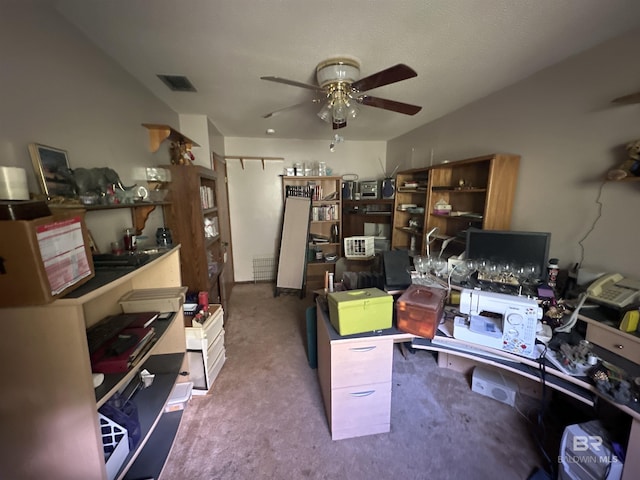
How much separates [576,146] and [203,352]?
3.02 metres

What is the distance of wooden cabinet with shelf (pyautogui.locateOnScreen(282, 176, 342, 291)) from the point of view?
390 centimetres

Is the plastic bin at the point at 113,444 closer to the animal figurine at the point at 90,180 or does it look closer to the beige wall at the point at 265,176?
the animal figurine at the point at 90,180

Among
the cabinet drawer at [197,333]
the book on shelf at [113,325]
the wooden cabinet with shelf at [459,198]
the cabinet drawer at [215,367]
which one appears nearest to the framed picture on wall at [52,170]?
the book on shelf at [113,325]

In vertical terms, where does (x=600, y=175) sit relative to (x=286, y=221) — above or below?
above

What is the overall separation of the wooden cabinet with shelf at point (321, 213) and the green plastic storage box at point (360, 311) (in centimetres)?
231

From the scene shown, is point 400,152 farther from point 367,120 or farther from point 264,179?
point 264,179

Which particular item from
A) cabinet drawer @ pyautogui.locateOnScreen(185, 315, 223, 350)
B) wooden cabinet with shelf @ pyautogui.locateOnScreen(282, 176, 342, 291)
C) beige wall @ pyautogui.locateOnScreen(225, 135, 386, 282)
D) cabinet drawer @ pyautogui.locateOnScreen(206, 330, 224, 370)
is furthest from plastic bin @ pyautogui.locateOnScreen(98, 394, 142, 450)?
beige wall @ pyautogui.locateOnScreen(225, 135, 386, 282)

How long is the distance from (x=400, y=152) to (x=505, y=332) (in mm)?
3046

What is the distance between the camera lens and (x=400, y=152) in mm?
3818

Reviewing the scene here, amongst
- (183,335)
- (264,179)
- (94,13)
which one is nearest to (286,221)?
(264,179)

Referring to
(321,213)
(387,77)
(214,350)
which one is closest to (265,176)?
(321,213)

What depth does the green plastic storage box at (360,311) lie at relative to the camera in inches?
56.8

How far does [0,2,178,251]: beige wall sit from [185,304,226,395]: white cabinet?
832mm

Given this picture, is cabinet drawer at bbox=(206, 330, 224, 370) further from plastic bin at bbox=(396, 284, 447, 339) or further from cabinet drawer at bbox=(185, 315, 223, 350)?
plastic bin at bbox=(396, 284, 447, 339)
